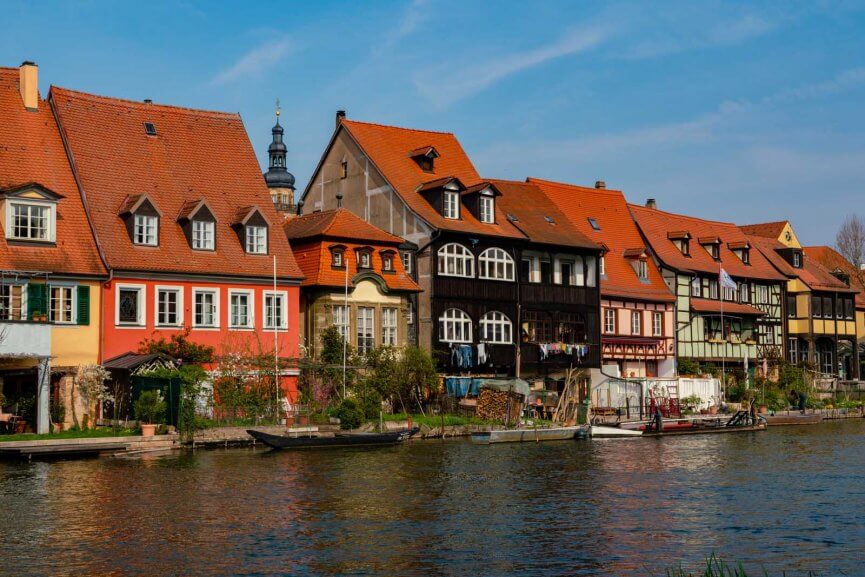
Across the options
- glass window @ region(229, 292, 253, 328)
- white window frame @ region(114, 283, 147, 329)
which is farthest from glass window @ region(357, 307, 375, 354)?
white window frame @ region(114, 283, 147, 329)

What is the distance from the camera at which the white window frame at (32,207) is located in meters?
46.0

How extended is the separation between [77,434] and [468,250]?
81.6 feet

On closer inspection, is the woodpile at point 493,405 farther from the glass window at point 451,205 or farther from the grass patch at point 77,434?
the grass patch at point 77,434

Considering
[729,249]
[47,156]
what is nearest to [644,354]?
[729,249]

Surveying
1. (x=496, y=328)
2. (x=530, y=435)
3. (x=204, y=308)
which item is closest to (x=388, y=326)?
(x=496, y=328)

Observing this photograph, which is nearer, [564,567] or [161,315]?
[564,567]

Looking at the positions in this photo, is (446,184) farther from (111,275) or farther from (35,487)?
(35,487)

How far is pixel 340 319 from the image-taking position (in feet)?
183

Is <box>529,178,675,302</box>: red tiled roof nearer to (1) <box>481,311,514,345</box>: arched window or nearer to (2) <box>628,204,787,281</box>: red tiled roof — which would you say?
(2) <box>628,204,787,281</box>: red tiled roof

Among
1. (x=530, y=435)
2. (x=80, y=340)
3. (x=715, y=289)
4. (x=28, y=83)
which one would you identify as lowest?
(x=530, y=435)

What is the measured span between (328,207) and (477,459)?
2747cm

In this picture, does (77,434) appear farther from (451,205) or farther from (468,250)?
(451,205)

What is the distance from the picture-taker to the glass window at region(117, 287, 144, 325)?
159 feet

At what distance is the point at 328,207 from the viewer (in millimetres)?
66812
